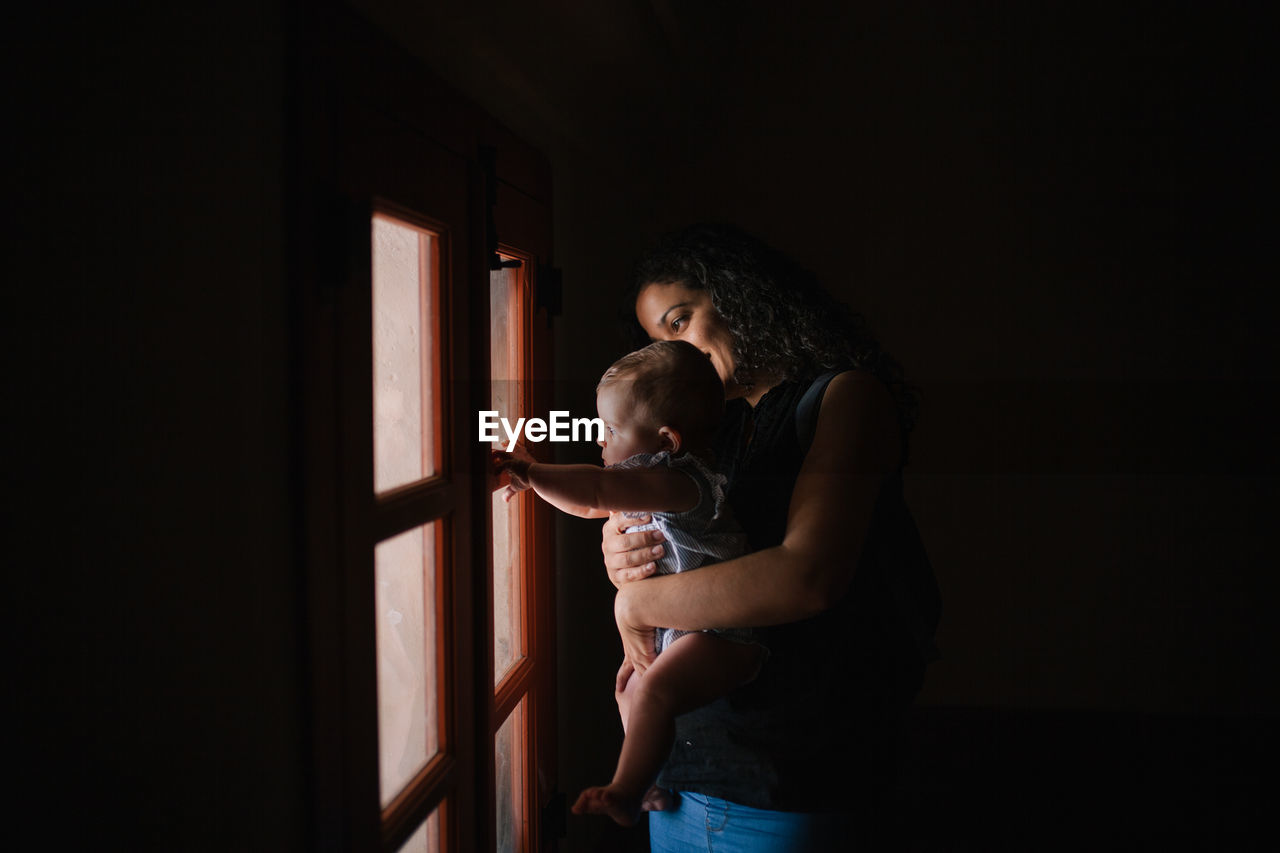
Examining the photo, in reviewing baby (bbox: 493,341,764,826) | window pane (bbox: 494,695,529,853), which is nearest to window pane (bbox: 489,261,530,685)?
window pane (bbox: 494,695,529,853)

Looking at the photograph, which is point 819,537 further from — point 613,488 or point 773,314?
point 773,314

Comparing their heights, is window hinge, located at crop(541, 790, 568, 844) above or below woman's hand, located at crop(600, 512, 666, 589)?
below

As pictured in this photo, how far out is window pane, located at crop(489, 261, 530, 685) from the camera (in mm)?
1512

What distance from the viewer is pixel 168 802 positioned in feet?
2.16

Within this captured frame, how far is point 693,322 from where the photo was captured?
60.7 inches

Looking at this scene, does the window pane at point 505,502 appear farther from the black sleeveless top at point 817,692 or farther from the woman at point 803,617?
the black sleeveless top at point 817,692

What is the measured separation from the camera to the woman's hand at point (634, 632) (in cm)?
121

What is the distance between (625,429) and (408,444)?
1.10 ft

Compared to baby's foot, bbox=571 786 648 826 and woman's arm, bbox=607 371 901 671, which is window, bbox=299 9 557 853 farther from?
woman's arm, bbox=607 371 901 671

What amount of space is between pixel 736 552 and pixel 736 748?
28 cm

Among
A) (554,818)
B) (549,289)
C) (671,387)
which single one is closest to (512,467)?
(671,387)

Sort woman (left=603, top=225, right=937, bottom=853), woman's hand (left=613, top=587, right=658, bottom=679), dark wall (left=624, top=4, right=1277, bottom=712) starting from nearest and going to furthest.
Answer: woman (left=603, top=225, right=937, bottom=853), woman's hand (left=613, top=587, right=658, bottom=679), dark wall (left=624, top=4, right=1277, bottom=712)

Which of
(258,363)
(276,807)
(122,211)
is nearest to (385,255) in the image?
(258,363)

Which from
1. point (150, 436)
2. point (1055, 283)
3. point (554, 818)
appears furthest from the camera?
point (1055, 283)
